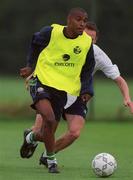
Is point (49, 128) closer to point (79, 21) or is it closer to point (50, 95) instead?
point (50, 95)

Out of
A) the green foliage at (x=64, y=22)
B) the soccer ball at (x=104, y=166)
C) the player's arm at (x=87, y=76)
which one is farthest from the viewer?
the green foliage at (x=64, y=22)

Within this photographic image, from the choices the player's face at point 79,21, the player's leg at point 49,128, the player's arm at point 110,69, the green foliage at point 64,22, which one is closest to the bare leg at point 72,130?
the player's leg at point 49,128

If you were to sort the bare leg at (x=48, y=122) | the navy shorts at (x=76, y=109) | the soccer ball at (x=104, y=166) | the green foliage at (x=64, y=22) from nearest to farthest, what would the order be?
the soccer ball at (x=104, y=166)
the bare leg at (x=48, y=122)
the navy shorts at (x=76, y=109)
the green foliage at (x=64, y=22)

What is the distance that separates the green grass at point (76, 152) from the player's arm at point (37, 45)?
1.31 m

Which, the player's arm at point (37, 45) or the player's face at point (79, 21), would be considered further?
the player's arm at point (37, 45)

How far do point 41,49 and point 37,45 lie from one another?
73 millimetres

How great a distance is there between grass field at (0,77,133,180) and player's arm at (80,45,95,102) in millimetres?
1002

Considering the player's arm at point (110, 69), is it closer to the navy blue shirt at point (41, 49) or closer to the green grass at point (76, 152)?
the navy blue shirt at point (41, 49)

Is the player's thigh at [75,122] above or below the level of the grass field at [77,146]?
above

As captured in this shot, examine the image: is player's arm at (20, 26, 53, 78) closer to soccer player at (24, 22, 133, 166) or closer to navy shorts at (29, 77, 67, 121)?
navy shorts at (29, 77, 67, 121)

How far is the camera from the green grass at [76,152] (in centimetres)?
1070

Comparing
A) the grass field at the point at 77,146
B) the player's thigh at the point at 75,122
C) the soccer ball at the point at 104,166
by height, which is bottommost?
the grass field at the point at 77,146

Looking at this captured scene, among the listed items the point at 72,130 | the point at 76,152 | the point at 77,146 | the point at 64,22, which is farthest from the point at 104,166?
the point at 64,22

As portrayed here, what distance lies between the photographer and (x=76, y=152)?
14.3m
